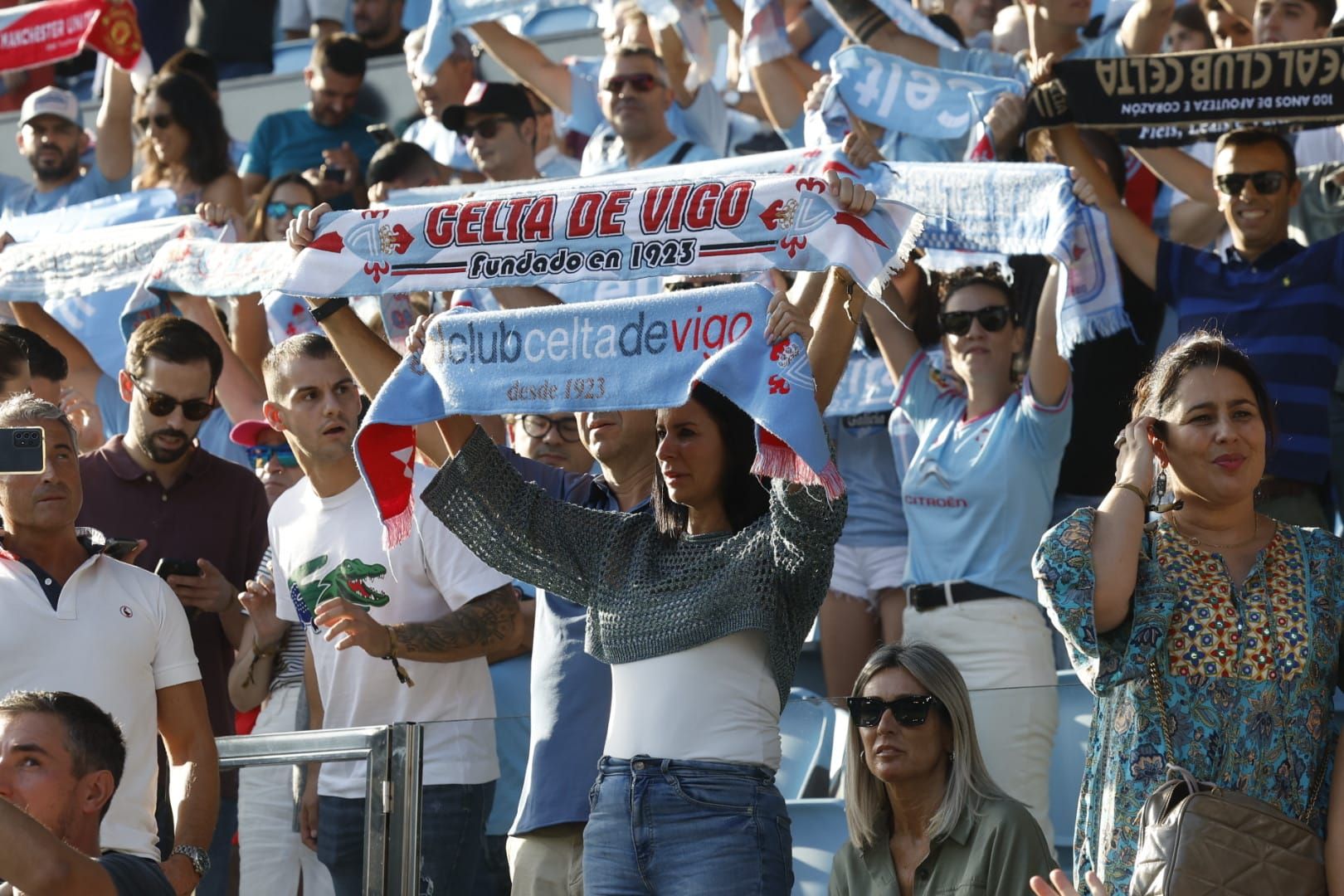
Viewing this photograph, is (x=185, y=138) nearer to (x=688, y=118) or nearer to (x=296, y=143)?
(x=296, y=143)

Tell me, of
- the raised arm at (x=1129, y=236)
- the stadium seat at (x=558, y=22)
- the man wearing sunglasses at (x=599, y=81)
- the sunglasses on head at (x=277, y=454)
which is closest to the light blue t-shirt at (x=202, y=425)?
the sunglasses on head at (x=277, y=454)

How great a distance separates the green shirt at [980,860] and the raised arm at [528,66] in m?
5.06

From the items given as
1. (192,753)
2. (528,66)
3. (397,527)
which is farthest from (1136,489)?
(528,66)

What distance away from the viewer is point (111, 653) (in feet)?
14.6

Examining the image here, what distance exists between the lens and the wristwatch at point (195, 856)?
173 inches

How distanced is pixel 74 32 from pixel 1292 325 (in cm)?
→ 550

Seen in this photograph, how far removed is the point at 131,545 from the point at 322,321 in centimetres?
74

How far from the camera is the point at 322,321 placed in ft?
15.2

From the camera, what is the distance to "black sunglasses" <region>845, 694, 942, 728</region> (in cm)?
443

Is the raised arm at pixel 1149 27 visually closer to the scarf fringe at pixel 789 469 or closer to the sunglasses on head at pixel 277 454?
the sunglasses on head at pixel 277 454

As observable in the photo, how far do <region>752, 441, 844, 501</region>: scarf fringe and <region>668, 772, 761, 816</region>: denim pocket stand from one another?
1.96 ft

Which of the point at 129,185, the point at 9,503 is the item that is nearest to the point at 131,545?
the point at 9,503

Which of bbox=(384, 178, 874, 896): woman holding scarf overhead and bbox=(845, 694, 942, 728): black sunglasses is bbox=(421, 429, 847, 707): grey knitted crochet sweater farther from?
bbox=(845, 694, 942, 728): black sunglasses

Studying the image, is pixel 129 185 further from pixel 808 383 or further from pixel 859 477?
pixel 808 383
